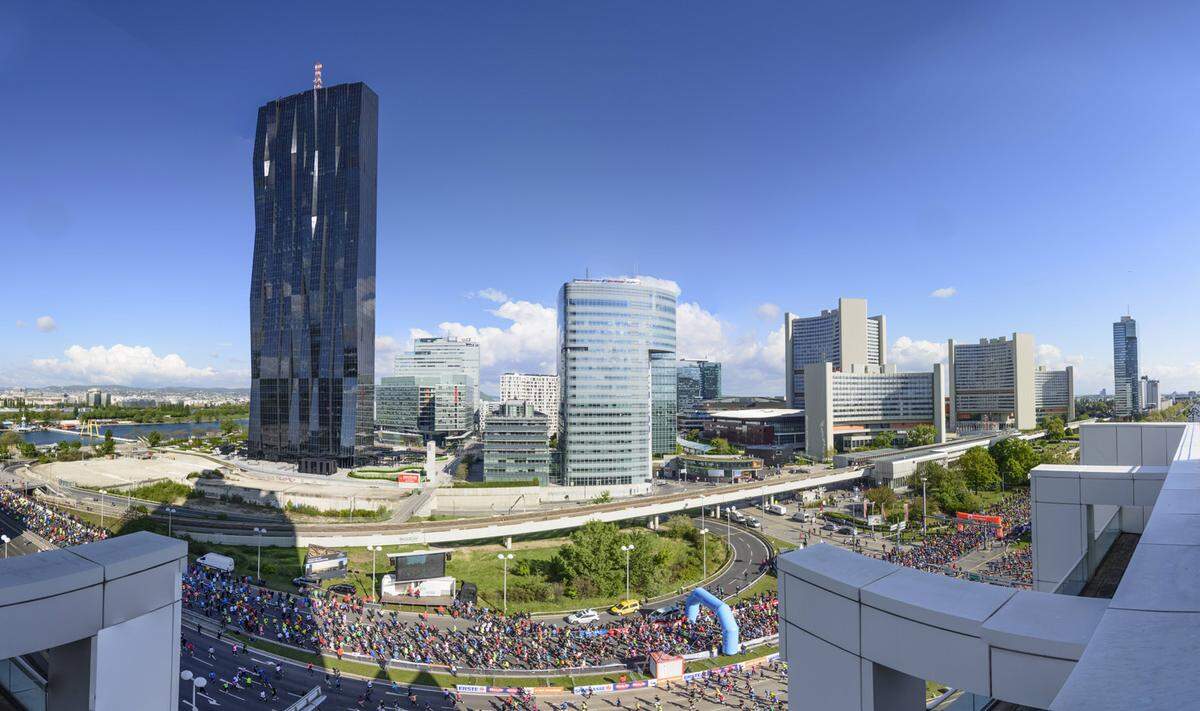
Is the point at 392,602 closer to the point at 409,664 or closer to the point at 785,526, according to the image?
the point at 409,664

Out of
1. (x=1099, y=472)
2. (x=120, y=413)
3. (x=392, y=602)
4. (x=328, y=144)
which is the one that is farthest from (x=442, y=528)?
(x=120, y=413)

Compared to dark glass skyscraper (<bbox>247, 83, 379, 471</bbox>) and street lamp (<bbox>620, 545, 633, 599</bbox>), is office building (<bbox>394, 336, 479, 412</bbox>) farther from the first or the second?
street lamp (<bbox>620, 545, 633, 599</bbox>)

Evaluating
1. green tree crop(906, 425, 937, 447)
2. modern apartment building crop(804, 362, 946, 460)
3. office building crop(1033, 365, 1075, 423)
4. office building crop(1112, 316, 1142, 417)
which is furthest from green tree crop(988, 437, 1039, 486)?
office building crop(1112, 316, 1142, 417)

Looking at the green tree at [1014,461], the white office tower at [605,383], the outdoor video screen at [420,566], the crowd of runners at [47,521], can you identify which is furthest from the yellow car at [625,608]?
the green tree at [1014,461]

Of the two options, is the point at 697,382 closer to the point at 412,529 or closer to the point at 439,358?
the point at 439,358

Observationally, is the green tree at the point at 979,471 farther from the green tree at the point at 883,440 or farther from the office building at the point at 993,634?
the office building at the point at 993,634

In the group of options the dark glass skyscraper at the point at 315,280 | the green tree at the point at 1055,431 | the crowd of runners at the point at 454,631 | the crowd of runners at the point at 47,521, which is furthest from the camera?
the green tree at the point at 1055,431
